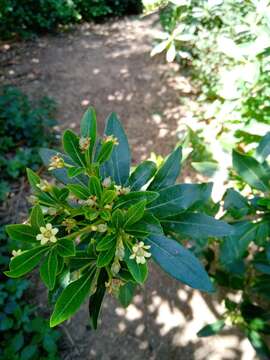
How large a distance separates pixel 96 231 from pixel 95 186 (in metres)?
0.18

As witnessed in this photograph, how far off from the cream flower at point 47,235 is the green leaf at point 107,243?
0.44 ft

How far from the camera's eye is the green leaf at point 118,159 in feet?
4.63

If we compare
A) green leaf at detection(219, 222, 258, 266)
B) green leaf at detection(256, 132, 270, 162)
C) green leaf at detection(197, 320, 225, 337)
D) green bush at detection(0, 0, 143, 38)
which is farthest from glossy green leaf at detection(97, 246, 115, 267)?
green bush at detection(0, 0, 143, 38)

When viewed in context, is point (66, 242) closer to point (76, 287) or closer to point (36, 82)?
point (76, 287)

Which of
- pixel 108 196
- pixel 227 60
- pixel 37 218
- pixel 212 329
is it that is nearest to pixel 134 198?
Answer: pixel 108 196

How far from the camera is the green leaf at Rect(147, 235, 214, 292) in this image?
3.74 feet

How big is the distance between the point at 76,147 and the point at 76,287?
449mm

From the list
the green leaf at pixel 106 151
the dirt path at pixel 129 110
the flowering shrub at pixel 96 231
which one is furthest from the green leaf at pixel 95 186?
the dirt path at pixel 129 110

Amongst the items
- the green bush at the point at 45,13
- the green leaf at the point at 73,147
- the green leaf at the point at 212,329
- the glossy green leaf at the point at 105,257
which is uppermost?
the green leaf at the point at 73,147

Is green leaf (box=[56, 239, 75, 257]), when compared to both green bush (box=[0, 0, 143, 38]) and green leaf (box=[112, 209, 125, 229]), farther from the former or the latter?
green bush (box=[0, 0, 143, 38])

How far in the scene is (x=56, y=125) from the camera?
4.25m

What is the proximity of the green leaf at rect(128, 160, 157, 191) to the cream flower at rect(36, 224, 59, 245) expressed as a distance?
423 mm

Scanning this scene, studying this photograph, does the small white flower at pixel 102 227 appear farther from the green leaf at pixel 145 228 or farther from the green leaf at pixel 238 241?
the green leaf at pixel 238 241

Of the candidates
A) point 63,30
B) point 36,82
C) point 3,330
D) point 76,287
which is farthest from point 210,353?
point 63,30
